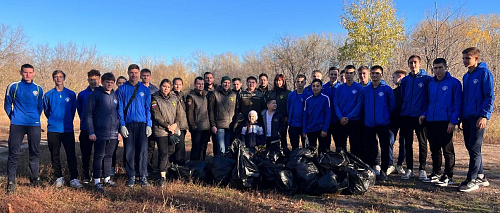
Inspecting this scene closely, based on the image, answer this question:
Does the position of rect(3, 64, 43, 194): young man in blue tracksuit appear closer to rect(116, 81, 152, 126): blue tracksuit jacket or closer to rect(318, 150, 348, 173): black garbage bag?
rect(116, 81, 152, 126): blue tracksuit jacket

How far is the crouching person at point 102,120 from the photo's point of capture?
184 inches

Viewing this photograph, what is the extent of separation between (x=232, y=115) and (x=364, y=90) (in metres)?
2.56

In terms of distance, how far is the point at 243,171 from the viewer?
4562mm

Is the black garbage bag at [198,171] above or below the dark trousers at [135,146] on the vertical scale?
below

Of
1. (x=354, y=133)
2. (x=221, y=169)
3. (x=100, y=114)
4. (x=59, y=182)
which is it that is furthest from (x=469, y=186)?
(x=59, y=182)

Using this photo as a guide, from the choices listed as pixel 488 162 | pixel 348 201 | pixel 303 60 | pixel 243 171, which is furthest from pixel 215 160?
pixel 303 60

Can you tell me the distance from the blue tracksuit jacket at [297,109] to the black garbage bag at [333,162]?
1.26m

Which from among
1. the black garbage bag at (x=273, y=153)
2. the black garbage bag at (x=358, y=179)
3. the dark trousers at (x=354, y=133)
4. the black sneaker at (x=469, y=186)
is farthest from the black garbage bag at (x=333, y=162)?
the black sneaker at (x=469, y=186)

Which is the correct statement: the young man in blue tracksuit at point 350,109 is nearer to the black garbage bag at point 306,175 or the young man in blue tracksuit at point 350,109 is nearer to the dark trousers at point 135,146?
the black garbage bag at point 306,175

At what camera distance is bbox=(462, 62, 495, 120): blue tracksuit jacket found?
4.30m

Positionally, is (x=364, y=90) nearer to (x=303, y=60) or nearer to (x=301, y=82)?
(x=301, y=82)

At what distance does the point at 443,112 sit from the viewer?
4652 millimetres

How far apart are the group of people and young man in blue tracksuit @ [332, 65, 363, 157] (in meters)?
0.02

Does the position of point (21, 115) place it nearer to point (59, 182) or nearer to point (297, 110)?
point (59, 182)
